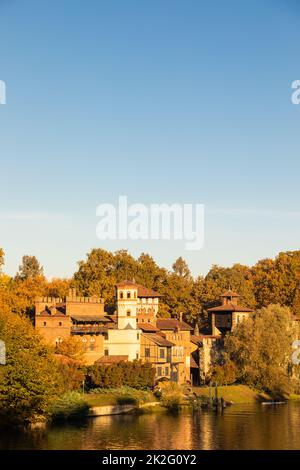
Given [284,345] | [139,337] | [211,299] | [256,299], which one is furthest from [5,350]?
[256,299]

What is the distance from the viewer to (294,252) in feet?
441

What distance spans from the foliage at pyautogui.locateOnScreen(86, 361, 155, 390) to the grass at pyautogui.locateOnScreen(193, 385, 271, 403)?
231 inches

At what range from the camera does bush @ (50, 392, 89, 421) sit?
211ft

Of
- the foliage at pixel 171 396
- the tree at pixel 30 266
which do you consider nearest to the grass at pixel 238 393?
the foliage at pixel 171 396

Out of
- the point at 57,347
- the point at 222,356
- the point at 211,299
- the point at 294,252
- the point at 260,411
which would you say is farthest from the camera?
the point at 294,252

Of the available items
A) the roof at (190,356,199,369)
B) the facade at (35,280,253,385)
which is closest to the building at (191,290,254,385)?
the roof at (190,356,199,369)

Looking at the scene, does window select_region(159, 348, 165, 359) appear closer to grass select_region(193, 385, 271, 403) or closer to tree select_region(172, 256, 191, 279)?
grass select_region(193, 385, 271, 403)

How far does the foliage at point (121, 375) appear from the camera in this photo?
253 feet

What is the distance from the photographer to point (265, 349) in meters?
88.1

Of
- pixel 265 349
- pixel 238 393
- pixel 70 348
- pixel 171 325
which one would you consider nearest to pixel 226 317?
pixel 171 325

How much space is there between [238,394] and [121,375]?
13512mm

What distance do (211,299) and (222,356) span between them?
2698cm

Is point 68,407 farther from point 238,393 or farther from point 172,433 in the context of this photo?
point 238,393

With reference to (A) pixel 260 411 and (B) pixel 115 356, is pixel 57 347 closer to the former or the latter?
(B) pixel 115 356
